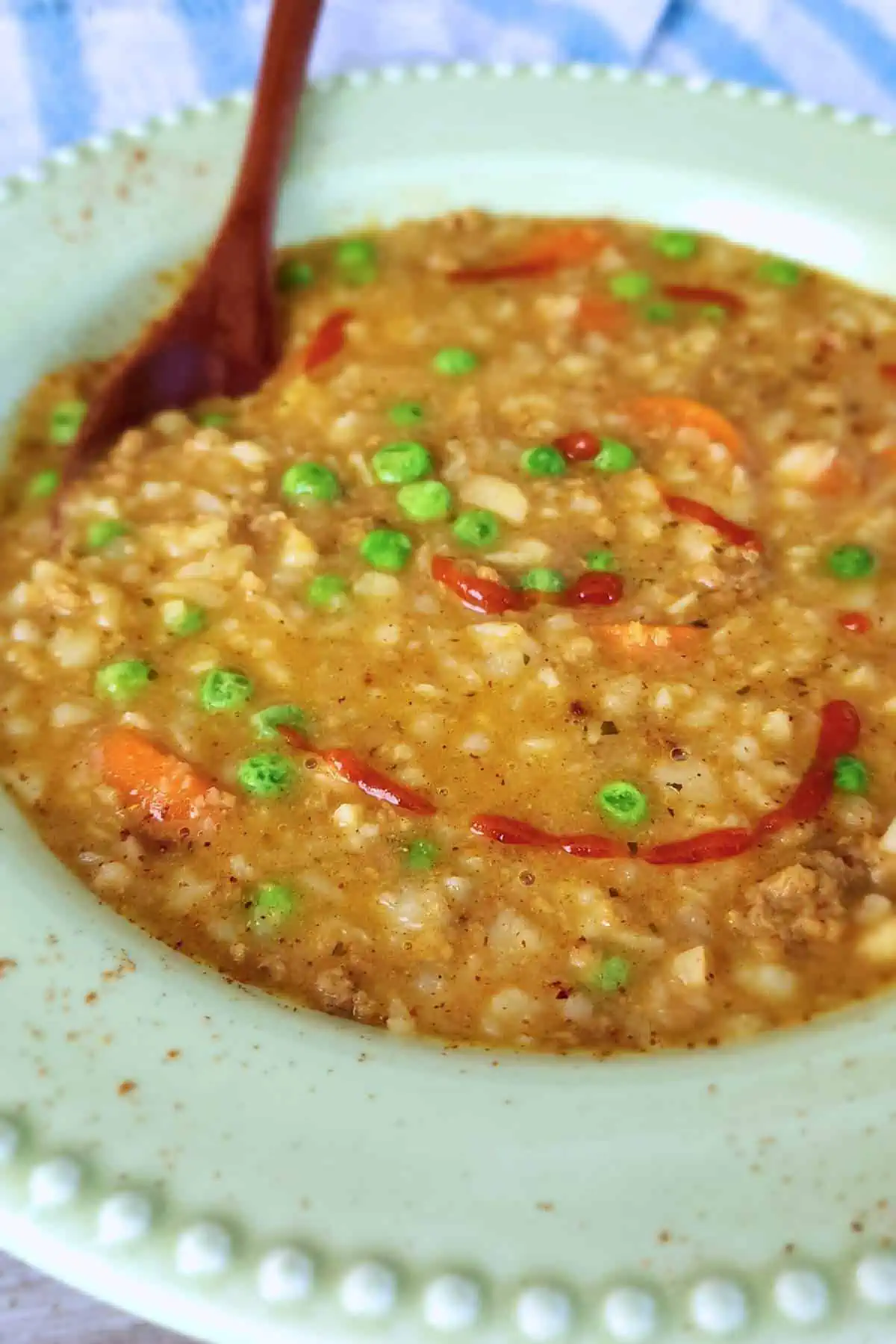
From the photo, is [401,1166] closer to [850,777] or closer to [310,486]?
[850,777]

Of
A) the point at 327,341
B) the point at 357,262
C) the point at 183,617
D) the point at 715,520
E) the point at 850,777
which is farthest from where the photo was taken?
the point at 357,262

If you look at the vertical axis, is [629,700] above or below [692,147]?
below

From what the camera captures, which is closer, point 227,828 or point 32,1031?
point 32,1031

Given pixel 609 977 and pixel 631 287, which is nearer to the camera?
pixel 609 977

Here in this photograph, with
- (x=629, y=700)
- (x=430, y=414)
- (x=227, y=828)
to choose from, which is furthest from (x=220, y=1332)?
(x=430, y=414)

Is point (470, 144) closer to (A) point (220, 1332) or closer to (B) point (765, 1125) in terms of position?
(B) point (765, 1125)

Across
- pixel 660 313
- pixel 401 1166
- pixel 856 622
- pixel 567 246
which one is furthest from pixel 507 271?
pixel 401 1166

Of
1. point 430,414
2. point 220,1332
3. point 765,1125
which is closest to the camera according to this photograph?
point 220,1332
